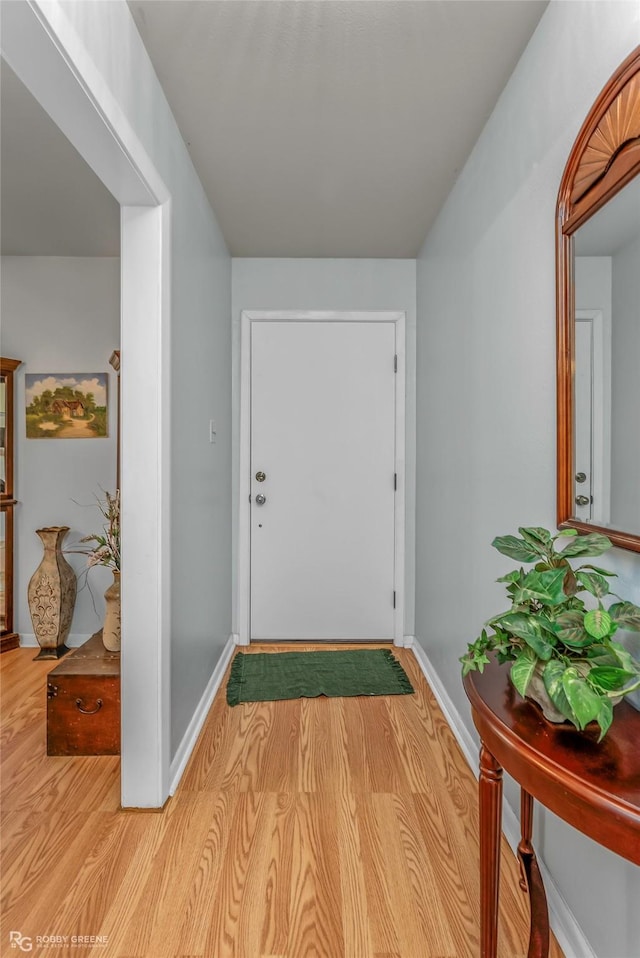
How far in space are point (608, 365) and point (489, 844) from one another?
3.37 ft

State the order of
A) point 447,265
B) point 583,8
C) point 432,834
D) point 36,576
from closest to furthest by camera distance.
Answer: point 583,8 → point 432,834 → point 447,265 → point 36,576

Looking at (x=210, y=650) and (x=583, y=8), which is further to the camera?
(x=210, y=650)

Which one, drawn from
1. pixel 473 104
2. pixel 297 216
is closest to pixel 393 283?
pixel 297 216

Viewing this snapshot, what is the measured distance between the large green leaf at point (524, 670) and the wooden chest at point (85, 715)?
172cm

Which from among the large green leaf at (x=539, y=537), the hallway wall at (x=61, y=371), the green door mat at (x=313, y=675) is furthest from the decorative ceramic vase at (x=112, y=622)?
the large green leaf at (x=539, y=537)

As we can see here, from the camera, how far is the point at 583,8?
1.31 meters

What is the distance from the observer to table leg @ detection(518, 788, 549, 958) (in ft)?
3.90

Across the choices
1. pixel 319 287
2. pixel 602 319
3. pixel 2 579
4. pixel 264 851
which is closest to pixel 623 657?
pixel 602 319

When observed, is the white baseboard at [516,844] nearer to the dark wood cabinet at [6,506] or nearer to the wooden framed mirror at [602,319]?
the wooden framed mirror at [602,319]

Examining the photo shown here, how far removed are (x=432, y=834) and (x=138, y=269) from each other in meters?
2.08

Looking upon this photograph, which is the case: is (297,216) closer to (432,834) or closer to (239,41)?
(239,41)

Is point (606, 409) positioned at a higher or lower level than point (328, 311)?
lower

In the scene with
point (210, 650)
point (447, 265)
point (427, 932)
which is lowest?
point (427, 932)

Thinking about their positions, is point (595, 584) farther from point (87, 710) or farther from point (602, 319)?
point (87, 710)
